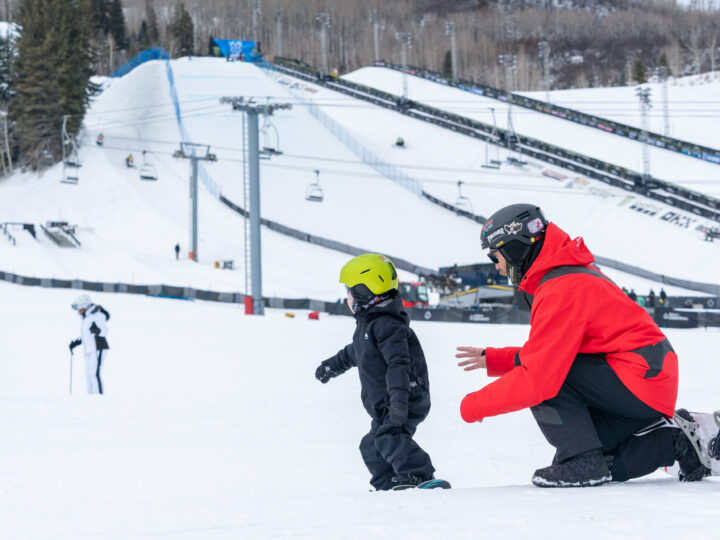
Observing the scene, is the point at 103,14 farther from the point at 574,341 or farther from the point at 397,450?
the point at 574,341

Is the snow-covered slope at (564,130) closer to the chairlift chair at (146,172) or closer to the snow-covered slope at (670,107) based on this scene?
the snow-covered slope at (670,107)

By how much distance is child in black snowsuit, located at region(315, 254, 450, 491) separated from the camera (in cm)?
370

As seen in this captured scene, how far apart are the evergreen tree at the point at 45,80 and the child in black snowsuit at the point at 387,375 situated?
49123 millimetres

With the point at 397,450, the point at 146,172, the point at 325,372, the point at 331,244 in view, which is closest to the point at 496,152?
the point at 331,244

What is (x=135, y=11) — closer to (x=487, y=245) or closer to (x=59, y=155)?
(x=59, y=155)

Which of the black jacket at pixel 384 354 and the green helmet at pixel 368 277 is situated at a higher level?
the green helmet at pixel 368 277

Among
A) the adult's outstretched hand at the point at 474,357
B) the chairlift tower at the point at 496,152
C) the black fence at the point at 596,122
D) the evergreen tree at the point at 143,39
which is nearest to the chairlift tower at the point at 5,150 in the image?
the chairlift tower at the point at 496,152

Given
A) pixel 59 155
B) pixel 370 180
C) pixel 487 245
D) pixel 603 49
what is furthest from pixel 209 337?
pixel 603 49

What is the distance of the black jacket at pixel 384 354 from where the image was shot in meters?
3.76

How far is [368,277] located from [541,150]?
4637 centimetres

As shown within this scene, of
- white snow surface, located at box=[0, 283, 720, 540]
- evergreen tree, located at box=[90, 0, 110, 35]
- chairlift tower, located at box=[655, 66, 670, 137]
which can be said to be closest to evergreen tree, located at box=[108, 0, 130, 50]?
evergreen tree, located at box=[90, 0, 110, 35]

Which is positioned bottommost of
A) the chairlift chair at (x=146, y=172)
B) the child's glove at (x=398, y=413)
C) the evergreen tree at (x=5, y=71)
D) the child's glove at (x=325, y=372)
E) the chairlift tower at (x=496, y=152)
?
the child's glove at (x=398, y=413)

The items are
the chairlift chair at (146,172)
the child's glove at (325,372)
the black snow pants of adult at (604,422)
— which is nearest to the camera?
the black snow pants of adult at (604,422)

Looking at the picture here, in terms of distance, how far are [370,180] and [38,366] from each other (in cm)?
3446
